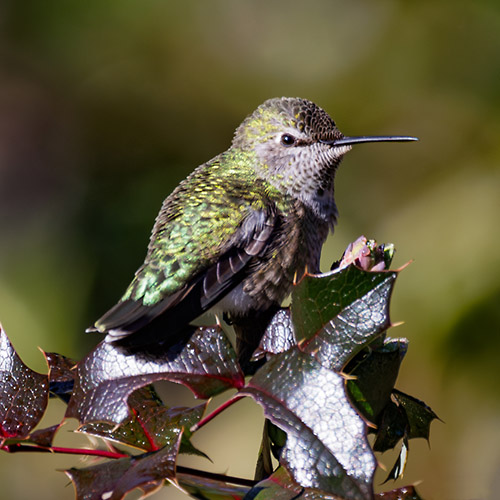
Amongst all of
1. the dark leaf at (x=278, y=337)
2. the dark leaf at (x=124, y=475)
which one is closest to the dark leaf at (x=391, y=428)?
the dark leaf at (x=278, y=337)

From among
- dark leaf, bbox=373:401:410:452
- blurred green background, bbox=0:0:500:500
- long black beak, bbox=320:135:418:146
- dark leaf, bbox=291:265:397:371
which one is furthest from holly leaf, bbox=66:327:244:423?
blurred green background, bbox=0:0:500:500

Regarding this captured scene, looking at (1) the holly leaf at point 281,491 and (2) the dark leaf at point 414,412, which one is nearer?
(1) the holly leaf at point 281,491

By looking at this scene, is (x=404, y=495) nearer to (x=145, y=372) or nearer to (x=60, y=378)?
(x=145, y=372)

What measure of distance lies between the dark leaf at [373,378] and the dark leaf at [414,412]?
13 cm

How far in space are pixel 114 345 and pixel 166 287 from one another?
0.41 metres

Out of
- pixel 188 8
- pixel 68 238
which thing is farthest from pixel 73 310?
pixel 188 8

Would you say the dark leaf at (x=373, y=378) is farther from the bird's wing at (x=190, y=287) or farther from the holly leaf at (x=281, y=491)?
the bird's wing at (x=190, y=287)

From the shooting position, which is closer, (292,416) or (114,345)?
(292,416)

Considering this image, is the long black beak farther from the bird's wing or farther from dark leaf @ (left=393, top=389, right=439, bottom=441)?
dark leaf @ (left=393, top=389, right=439, bottom=441)

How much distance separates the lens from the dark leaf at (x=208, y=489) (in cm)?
82

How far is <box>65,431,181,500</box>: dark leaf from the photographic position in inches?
29.1

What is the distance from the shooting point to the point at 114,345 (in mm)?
939

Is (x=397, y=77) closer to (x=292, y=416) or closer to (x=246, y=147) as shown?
(x=246, y=147)

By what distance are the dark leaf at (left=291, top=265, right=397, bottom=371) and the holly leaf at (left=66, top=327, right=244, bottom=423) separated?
10 centimetres
